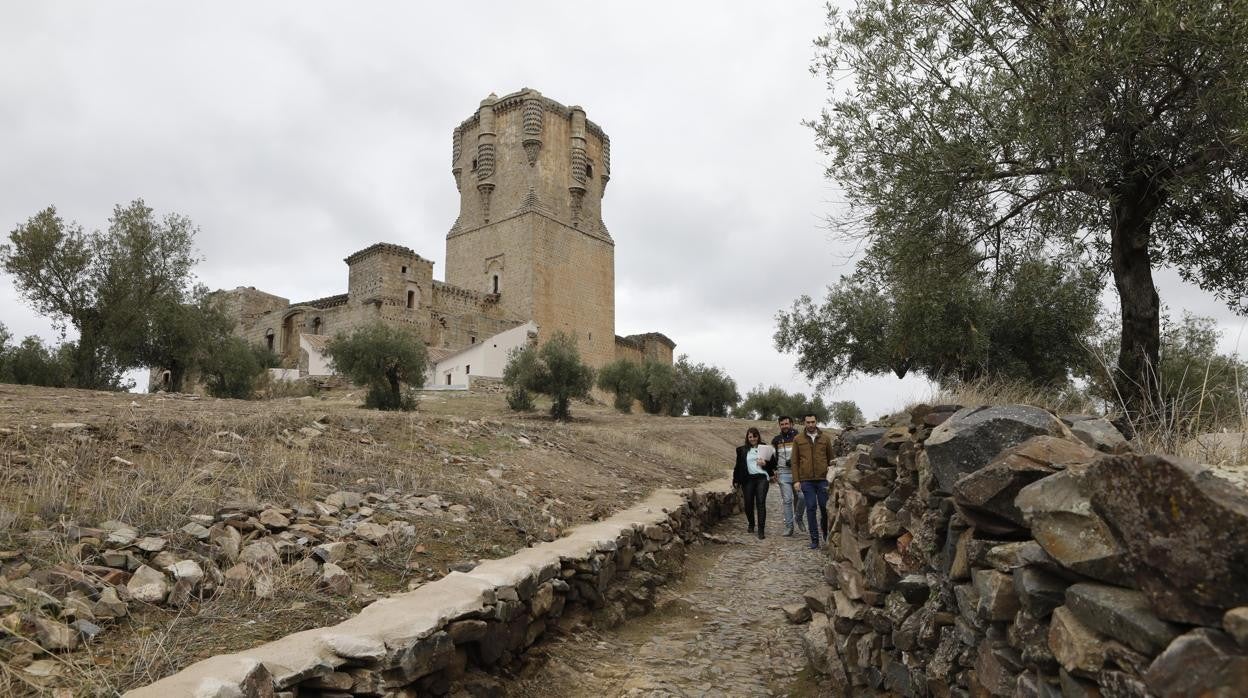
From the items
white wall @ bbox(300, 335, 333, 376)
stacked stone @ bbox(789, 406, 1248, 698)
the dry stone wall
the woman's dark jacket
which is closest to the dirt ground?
the dry stone wall

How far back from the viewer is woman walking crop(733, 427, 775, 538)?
424 inches

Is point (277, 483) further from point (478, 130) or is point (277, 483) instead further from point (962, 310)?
point (478, 130)

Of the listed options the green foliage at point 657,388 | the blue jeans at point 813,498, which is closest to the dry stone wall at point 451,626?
the blue jeans at point 813,498

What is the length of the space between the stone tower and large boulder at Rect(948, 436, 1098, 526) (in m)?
42.9

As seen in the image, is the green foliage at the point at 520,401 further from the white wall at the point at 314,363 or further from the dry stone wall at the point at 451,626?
the dry stone wall at the point at 451,626

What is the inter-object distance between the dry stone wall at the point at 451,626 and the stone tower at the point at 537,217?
38.7 m

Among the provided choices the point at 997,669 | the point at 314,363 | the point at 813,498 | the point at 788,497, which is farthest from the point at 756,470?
the point at 314,363

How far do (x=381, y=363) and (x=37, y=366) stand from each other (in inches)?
467

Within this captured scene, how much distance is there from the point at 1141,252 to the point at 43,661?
31.1ft

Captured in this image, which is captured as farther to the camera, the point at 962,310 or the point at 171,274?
the point at 171,274

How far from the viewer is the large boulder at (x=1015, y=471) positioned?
110 inches

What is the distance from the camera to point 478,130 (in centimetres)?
4859

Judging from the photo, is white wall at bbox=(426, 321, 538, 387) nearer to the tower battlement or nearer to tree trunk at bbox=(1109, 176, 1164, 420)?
the tower battlement

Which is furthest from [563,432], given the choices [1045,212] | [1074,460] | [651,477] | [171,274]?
[171,274]
